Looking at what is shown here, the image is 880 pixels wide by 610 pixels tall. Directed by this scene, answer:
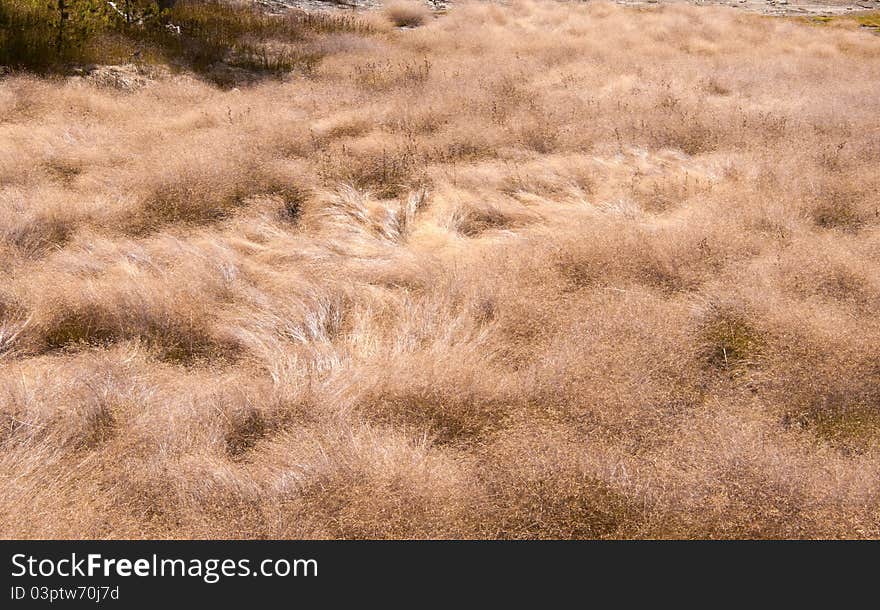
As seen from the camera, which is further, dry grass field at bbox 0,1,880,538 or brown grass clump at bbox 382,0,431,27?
brown grass clump at bbox 382,0,431,27

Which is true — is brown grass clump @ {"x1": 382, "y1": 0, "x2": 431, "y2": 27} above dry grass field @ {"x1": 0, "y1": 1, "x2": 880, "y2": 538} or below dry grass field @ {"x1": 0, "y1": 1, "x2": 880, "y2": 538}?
above

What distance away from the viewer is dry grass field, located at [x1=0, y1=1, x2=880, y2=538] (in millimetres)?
2604

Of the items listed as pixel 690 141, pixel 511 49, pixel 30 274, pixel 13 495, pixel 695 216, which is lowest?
pixel 13 495

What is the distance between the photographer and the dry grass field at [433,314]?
2.60 metres

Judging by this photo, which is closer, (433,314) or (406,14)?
(433,314)

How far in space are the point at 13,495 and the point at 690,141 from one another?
6.69 m

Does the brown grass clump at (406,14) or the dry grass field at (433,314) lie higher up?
the brown grass clump at (406,14)

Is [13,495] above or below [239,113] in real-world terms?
below

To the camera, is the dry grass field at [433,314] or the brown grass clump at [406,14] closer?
the dry grass field at [433,314]

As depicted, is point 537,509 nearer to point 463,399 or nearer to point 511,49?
point 463,399

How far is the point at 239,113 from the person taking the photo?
22.4 ft

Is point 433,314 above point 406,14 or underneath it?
underneath

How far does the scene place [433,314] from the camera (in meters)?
3.83

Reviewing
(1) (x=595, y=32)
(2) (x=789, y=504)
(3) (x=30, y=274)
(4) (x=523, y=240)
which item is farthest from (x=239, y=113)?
(1) (x=595, y=32)
